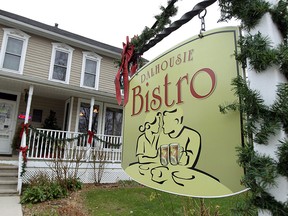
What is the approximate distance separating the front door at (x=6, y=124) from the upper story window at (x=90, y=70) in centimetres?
336

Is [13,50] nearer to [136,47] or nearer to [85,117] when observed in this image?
[85,117]

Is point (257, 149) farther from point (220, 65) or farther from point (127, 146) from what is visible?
point (127, 146)

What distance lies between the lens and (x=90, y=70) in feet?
37.9

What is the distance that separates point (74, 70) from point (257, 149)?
11.0m

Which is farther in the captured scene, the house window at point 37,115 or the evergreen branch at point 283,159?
the house window at point 37,115

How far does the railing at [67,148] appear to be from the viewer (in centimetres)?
819

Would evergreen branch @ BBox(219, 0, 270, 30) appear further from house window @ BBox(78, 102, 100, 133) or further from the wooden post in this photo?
house window @ BBox(78, 102, 100, 133)

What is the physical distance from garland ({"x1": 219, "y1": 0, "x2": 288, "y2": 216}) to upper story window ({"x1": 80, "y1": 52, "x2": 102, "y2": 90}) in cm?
1068

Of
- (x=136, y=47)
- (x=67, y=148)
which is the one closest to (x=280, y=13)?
(x=136, y=47)

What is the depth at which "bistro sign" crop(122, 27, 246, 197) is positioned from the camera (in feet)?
3.88

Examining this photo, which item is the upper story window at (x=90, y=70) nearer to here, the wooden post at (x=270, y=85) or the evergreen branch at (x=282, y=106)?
the wooden post at (x=270, y=85)

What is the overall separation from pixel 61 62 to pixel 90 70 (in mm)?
1444

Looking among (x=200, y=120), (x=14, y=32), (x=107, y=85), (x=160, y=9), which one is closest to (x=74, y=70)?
(x=107, y=85)

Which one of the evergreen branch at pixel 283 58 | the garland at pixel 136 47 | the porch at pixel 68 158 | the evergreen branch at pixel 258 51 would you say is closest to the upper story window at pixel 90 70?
the porch at pixel 68 158
